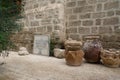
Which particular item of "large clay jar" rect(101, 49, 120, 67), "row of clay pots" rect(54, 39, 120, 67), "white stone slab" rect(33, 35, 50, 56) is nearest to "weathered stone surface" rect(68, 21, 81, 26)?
"white stone slab" rect(33, 35, 50, 56)

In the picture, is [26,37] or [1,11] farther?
[26,37]

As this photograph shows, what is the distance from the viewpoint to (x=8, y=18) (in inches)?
89.2

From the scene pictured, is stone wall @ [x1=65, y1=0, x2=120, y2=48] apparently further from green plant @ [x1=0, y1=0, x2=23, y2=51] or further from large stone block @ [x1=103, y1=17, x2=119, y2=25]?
green plant @ [x1=0, y1=0, x2=23, y2=51]

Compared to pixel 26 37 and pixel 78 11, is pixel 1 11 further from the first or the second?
pixel 26 37

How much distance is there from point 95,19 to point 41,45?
158 centimetres

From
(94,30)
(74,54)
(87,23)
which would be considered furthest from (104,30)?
(74,54)

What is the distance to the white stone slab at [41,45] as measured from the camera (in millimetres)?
4059

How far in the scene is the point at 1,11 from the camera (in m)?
2.18

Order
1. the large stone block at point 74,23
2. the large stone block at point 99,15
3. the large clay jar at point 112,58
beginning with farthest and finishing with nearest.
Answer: the large stone block at point 74,23, the large stone block at point 99,15, the large clay jar at point 112,58

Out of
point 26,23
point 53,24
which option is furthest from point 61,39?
point 26,23

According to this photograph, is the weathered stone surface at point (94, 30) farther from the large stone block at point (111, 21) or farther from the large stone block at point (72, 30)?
the large stone block at point (72, 30)

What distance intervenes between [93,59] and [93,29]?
857mm

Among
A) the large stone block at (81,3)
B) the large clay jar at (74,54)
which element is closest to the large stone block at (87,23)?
the large stone block at (81,3)

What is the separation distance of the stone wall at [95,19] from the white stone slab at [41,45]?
2.04 ft
